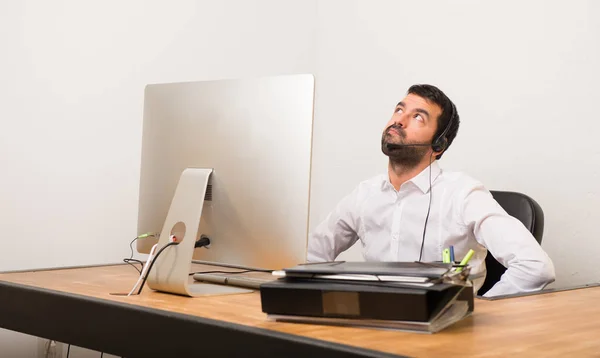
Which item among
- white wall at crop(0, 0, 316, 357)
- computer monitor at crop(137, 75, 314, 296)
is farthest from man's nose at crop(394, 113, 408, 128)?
white wall at crop(0, 0, 316, 357)

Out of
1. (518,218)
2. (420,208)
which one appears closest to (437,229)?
(420,208)

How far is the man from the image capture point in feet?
7.07

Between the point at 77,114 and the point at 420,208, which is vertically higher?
the point at 77,114

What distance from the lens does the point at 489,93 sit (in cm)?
290

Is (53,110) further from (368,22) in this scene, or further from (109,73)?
(368,22)

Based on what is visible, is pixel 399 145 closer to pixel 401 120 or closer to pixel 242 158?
pixel 401 120

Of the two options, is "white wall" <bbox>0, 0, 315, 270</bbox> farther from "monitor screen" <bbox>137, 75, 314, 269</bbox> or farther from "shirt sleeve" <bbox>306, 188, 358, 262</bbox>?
"monitor screen" <bbox>137, 75, 314, 269</bbox>

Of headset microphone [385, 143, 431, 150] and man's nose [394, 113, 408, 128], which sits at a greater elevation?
man's nose [394, 113, 408, 128]

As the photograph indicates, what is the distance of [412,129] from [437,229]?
0.31 meters

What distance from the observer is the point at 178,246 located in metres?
1.58

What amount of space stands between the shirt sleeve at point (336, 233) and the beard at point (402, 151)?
0.23 meters

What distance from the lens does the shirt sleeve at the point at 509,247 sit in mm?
2016

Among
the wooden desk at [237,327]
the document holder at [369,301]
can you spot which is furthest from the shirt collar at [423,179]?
the document holder at [369,301]

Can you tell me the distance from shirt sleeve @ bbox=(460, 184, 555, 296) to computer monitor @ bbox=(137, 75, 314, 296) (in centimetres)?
76
